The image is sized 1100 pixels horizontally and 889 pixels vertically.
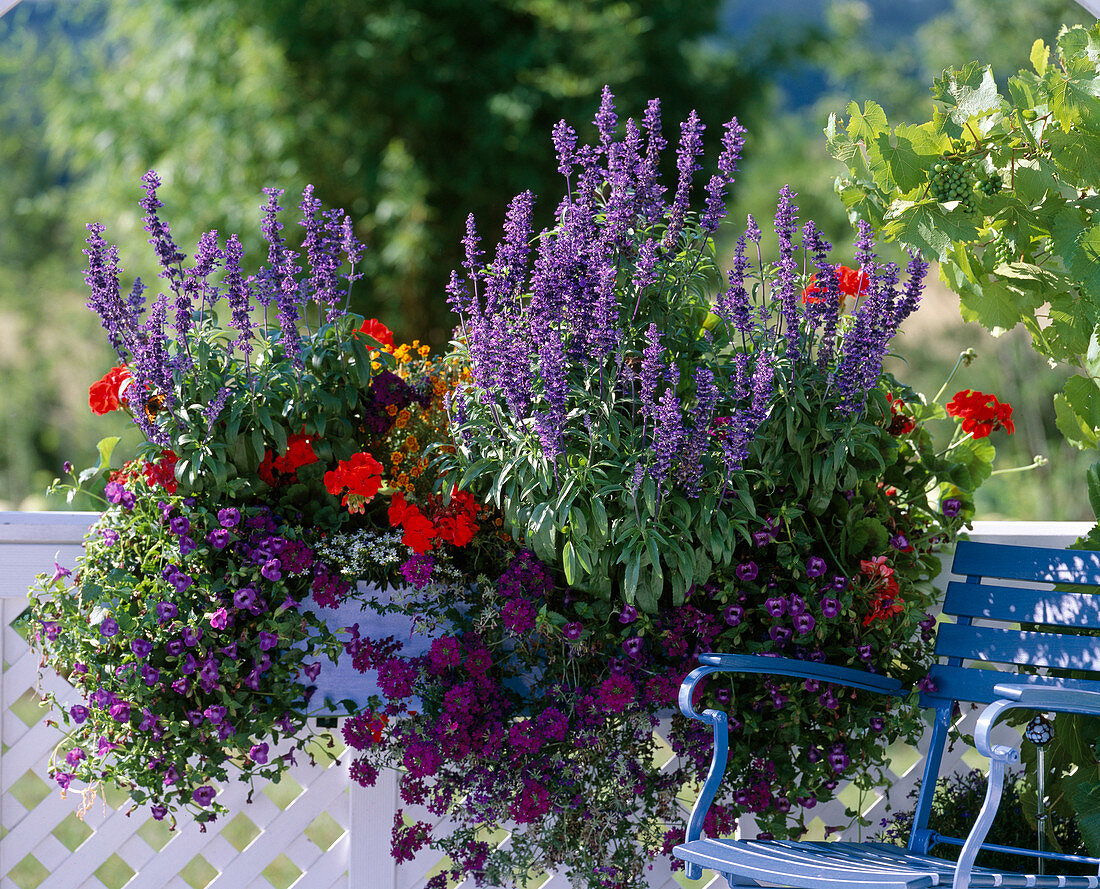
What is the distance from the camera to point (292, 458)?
176 centimetres

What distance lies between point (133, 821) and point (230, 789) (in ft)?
0.68

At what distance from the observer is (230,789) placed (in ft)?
6.28

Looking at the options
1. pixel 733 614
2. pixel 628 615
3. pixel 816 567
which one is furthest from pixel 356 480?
pixel 816 567

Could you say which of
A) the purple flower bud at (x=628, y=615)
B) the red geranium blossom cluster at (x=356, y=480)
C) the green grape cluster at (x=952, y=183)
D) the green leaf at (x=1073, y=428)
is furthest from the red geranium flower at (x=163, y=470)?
the green leaf at (x=1073, y=428)

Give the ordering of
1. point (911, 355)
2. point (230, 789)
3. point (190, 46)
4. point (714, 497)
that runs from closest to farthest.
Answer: point (714, 497), point (230, 789), point (190, 46), point (911, 355)

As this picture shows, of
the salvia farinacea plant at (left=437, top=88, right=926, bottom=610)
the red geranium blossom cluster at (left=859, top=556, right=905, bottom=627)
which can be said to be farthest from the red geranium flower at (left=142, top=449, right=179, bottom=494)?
the red geranium blossom cluster at (left=859, top=556, right=905, bottom=627)


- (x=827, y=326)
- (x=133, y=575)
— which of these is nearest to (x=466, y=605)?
(x=133, y=575)

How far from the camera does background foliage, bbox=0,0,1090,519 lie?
198 inches

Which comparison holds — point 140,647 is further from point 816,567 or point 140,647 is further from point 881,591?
point 881,591

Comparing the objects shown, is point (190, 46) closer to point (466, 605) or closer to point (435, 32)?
point (435, 32)

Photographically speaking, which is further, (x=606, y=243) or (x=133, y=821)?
(x=133, y=821)

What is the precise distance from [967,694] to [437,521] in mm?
984

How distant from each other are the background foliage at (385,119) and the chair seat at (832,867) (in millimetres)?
3673

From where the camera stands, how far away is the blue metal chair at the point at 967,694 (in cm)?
135
